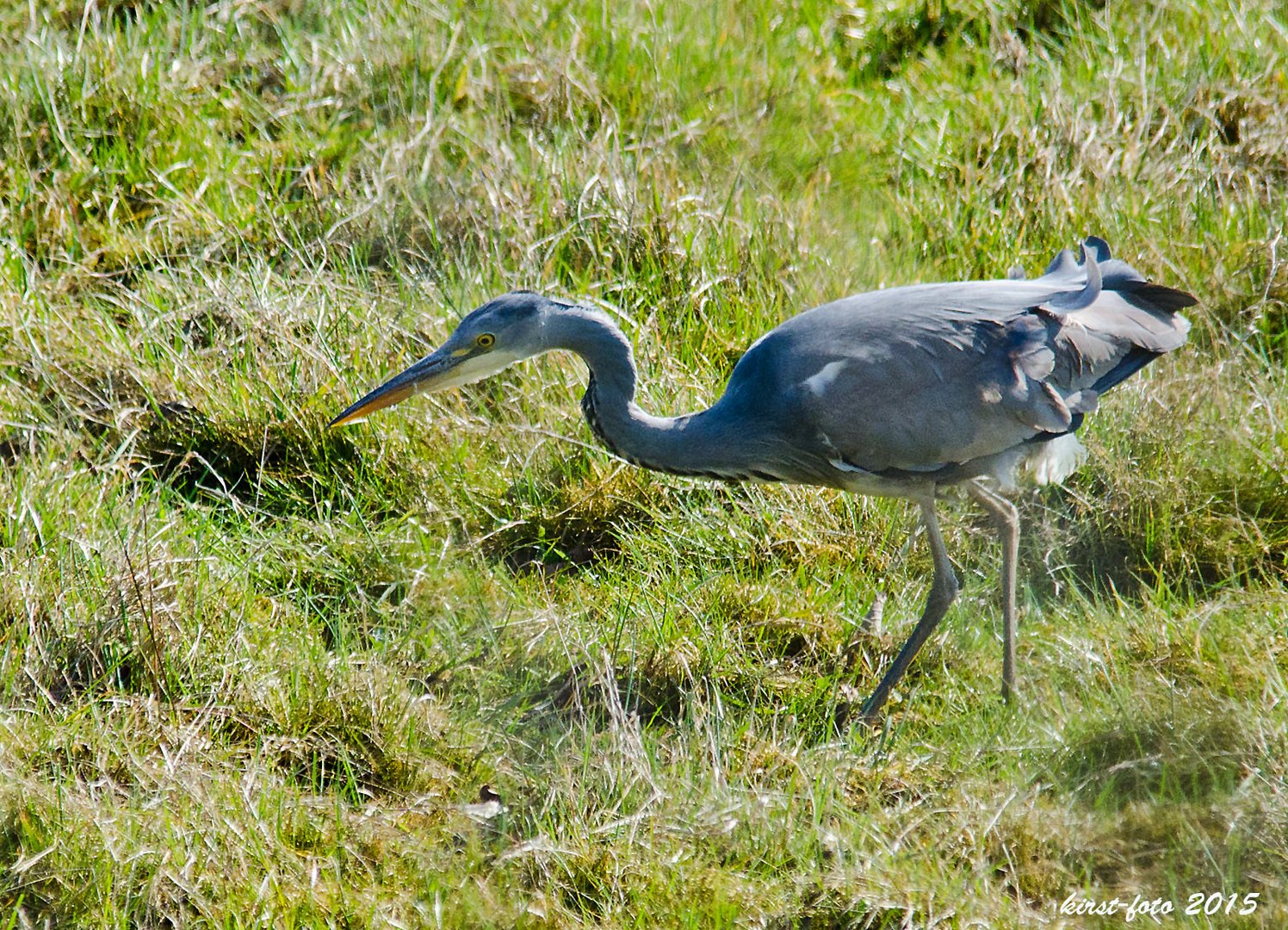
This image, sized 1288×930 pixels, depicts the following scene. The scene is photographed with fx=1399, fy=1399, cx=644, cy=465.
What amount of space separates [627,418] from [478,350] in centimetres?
48

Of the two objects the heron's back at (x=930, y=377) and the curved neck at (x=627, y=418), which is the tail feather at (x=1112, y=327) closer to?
the heron's back at (x=930, y=377)

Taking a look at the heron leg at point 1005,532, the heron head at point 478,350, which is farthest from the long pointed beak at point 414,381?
the heron leg at point 1005,532

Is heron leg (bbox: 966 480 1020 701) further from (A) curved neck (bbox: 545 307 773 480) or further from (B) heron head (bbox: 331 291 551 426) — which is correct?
(B) heron head (bbox: 331 291 551 426)

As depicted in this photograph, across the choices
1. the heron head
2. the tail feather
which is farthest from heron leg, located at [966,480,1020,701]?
the heron head

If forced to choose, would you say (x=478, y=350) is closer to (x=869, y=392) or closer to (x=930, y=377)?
(x=869, y=392)

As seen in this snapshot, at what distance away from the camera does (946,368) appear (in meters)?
4.09

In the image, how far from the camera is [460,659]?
4.11 metres

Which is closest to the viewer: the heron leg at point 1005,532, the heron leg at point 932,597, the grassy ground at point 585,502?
the grassy ground at point 585,502

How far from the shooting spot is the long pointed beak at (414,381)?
13.5 feet

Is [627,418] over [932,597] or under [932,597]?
over

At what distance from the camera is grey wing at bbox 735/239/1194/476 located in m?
4.04

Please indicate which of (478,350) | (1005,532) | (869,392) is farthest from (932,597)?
(478,350)

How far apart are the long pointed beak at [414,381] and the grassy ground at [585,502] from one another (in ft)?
1.84

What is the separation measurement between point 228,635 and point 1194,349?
3393 millimetres
